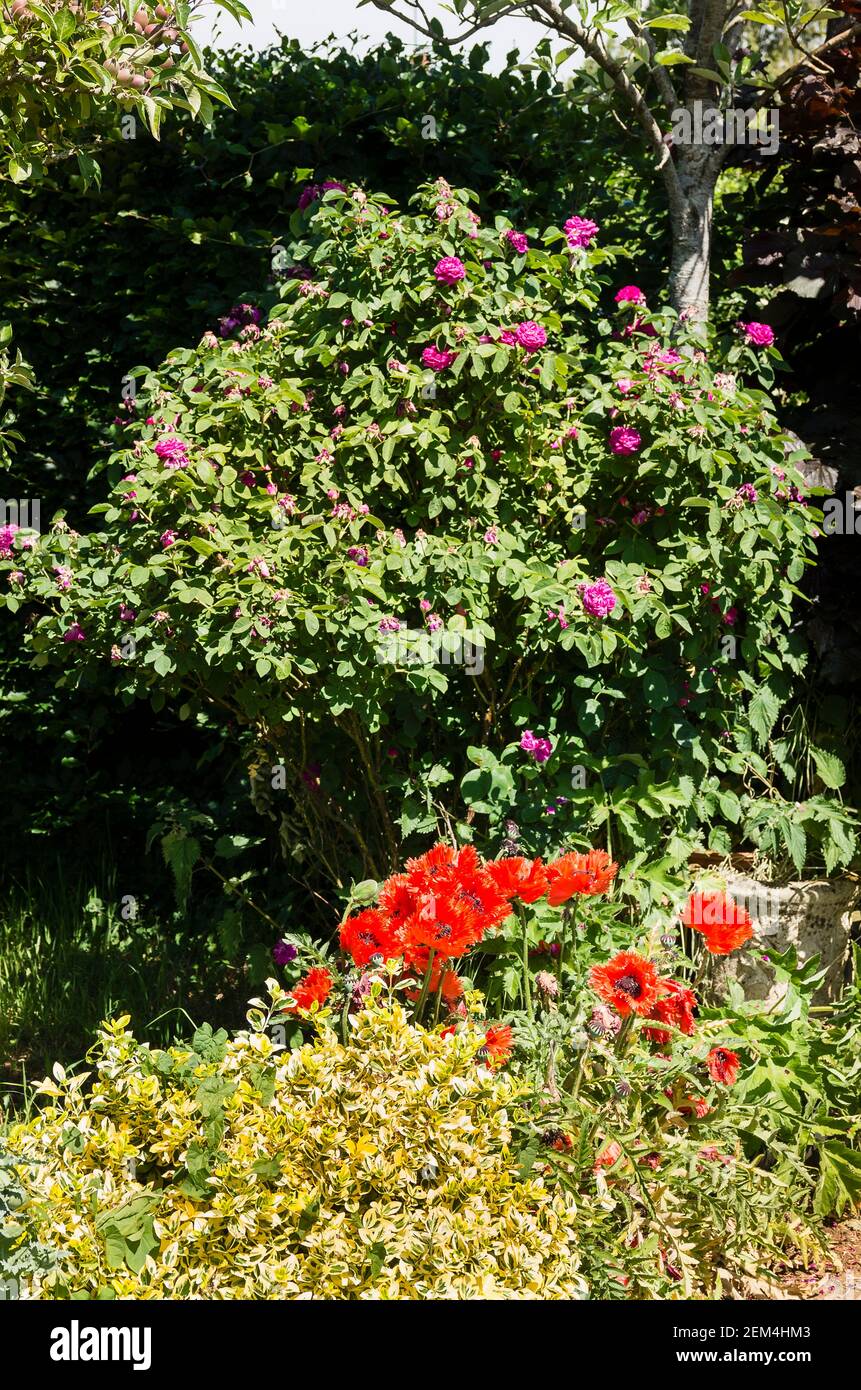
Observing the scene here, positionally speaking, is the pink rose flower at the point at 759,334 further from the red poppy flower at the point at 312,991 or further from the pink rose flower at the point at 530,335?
the red poppy flower at the point at 312,991

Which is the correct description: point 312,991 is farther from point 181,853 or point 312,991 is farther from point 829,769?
point 829,769

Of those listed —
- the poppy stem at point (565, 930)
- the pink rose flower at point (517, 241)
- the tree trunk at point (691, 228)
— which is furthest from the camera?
the tree trunk at point (691, 228)

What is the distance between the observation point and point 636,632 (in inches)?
133

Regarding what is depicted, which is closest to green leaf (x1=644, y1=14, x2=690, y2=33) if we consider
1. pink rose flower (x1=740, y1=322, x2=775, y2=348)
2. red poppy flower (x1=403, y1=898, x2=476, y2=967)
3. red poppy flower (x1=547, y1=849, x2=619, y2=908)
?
pink rose flower (x1=740, y1=322, x2=775, y2=348)

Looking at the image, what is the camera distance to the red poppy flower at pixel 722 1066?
9.16 feet

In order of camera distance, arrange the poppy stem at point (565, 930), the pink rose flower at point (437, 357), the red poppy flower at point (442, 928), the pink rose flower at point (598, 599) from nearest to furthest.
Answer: the red poppy flower at point (442, 928) < the poppy stem at point (565, 930) < the pink rose flower at point (598, 599) < the pink rose flower at point (437, 357)

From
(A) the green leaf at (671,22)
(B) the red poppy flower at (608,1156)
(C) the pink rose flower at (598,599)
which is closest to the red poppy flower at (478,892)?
(B) the red poppy flower at (608,1156)

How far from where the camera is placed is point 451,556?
3.26m

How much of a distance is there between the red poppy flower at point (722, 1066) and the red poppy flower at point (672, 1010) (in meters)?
0.08

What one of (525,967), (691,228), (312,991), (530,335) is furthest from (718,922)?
(691,228)

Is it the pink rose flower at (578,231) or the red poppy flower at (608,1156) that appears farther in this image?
the pink rose flower at (578,231)

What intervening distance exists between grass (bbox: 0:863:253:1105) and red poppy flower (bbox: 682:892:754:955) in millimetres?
1654
